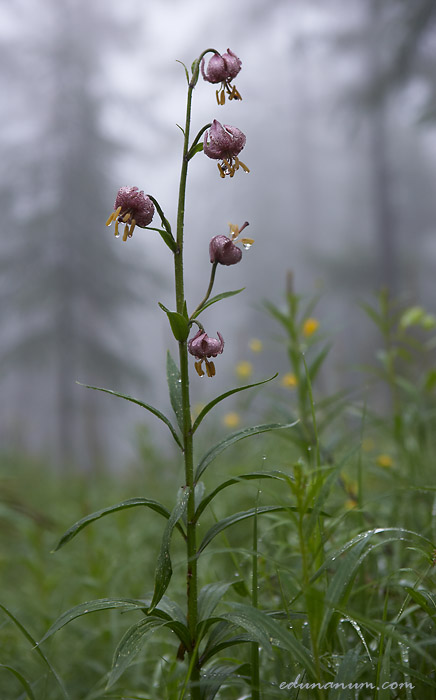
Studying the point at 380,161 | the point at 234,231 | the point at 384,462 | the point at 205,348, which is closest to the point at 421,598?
the point at 205,348

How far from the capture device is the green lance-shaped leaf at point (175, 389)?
2.15 feet

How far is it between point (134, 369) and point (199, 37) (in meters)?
7.33

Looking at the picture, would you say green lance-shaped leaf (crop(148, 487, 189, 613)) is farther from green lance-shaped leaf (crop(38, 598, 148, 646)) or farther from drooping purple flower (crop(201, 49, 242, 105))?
drooping purple flower (crop(201, 49, 242, 105))

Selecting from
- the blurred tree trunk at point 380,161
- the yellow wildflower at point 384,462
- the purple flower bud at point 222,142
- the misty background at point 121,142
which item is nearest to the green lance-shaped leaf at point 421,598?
the purple flower bud at point 222,142

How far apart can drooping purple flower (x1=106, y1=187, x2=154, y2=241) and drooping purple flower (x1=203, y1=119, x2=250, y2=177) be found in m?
0.09

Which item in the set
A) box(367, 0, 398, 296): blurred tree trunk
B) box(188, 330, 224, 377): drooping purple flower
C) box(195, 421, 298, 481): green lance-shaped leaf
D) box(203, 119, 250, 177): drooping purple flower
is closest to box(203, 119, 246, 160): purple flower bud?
box(203, 119, 250, 177): drooping purple flower

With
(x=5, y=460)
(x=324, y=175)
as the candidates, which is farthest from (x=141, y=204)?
(x=324, y=175)

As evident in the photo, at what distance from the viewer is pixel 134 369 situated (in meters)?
8.87

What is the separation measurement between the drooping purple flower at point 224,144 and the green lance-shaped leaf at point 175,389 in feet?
0.93

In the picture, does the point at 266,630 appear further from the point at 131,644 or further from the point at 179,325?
the point at 179,325

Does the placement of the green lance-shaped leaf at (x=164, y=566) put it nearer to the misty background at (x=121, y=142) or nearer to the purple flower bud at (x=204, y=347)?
the purple flower bud at (x=204, y=347)

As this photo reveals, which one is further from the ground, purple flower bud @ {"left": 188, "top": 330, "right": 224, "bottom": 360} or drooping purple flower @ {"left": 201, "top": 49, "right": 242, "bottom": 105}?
drooping purple flower @ {"left": 201, "top": 49, "right": 242, "bottom": 105}

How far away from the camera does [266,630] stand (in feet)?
1.78

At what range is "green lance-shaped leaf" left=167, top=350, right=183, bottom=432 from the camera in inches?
25.8
